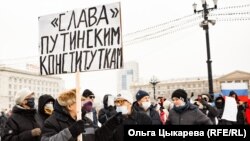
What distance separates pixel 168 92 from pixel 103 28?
127 m

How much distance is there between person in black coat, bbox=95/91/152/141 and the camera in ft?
13.2

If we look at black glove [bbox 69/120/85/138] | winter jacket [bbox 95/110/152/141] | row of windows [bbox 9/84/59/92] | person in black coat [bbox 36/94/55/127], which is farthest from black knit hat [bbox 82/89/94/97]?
row of windows [bbox 9/84/59/92]

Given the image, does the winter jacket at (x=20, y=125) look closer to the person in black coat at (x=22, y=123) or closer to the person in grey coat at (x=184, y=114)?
the person in black coat at (x=22, y=123)

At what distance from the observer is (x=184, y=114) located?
5.42m

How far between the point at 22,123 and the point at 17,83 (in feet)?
376

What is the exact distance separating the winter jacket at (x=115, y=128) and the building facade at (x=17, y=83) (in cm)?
9681

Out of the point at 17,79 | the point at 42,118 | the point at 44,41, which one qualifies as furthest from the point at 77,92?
the point at 17,79

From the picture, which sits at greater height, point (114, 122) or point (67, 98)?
point (67, 98)

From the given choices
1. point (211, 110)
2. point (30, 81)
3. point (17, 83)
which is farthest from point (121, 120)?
point (30, 81)

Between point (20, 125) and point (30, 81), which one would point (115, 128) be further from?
point (30, 81)

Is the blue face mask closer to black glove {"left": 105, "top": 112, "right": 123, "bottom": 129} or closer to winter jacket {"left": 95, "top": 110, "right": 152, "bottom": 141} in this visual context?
winter jacket {"left": 95, "top": 110, "right": 152, "bottom": 141}

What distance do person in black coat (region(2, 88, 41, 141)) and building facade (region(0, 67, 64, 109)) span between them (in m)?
96.8

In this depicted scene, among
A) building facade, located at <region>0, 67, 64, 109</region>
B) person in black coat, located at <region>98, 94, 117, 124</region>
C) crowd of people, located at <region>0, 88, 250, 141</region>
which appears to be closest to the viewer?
crowd of people, located at <region>0, 88, 250, 141</region>

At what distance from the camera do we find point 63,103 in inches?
137
